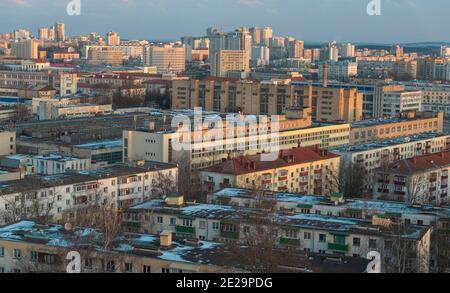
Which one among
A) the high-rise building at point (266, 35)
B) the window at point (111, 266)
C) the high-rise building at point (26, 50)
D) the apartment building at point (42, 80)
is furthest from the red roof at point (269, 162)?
the high-rise building at point (266, 35)

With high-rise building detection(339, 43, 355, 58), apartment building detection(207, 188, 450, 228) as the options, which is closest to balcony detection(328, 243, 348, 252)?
apartment building detection(207, 188, 450, 228)

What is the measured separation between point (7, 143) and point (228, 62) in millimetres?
19767

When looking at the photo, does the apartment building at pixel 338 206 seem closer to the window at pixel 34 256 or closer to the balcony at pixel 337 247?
the balcony at pixel 337 247

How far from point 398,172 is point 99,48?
3100cm

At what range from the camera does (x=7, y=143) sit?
1109cm

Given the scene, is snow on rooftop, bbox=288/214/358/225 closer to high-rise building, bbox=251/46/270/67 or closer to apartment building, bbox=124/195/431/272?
apartment building, bbox=124/195/431/272

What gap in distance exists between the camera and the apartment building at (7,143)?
1098 centimetres

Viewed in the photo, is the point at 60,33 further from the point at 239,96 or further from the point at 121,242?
the point at 121,242

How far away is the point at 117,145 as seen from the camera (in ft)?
36.8

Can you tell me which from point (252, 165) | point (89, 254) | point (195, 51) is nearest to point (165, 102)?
point (252, 165)

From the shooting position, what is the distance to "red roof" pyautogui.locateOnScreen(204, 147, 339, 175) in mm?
9000

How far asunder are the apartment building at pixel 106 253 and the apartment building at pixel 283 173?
3491 mm
